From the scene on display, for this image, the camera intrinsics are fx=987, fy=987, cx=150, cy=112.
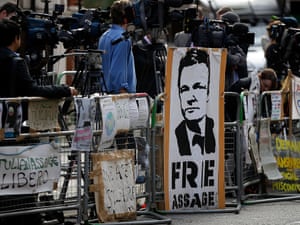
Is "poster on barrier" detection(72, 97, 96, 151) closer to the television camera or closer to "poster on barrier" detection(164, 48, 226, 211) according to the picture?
"poster on barrier" detection(164, 48, 226, 211)

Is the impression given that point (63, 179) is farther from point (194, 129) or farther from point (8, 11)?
point (8, 11)

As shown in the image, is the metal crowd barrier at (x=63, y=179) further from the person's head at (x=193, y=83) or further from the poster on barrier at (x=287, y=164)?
→ the poster on barrier at (x=287, y=164)

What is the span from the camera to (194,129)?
1001 cm

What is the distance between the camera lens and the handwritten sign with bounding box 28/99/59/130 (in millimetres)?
8641

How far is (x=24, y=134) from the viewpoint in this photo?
28.2 feet

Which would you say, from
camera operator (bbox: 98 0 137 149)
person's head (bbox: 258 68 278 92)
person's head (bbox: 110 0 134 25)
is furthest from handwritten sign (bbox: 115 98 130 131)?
person's head (bbox: 258 68 278 92)

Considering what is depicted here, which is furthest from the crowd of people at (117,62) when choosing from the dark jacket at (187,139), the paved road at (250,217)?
the paved road at (250,217)

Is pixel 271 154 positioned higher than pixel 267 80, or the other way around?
pixel 267 80

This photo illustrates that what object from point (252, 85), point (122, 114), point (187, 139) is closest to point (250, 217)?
point (187, 139)

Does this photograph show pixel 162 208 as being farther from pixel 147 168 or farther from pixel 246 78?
pixel 246 78

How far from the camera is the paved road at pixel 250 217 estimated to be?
962 cm

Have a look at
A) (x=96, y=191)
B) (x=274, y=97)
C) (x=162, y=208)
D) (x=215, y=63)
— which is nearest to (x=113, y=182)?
(x=96, y=191)

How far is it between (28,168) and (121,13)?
2531 millimetres

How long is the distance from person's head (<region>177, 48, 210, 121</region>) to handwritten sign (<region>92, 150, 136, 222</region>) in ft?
2.97
